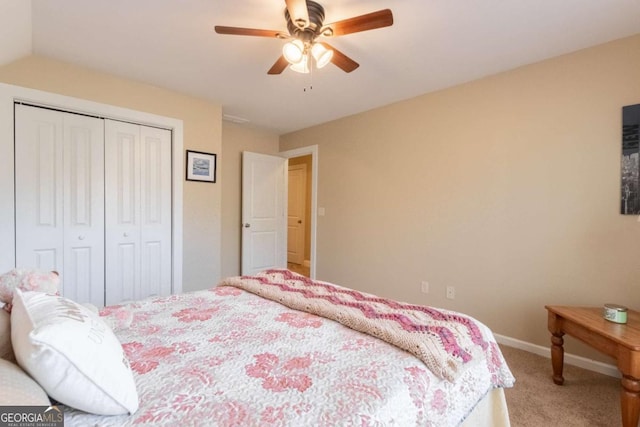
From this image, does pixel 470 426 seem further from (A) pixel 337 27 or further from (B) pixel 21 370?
(A) pixel 337 27

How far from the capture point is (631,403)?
57.6 inches

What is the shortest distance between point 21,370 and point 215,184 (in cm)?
288

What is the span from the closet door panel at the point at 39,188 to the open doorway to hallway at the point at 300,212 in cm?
399

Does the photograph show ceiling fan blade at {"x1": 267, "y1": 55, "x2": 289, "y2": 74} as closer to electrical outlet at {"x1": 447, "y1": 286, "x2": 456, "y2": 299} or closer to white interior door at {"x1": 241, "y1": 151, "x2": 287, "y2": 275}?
white interior door at {"x1": 241, "y1": 151, "x2": 287, "y2": 275}

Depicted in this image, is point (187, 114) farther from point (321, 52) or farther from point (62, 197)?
point (321, 52)

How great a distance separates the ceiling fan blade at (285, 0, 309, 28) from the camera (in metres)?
1.47

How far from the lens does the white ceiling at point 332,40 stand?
1770 millimetres

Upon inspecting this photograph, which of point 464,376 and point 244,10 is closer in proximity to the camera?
point 464,376

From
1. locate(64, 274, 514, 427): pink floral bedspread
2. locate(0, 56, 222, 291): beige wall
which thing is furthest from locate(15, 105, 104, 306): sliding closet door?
locate(64, 274, 514, 427): pink floral bedspread

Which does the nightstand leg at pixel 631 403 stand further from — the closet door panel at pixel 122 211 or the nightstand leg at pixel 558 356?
the closet door panel at pixel 122 211

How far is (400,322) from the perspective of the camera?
130 cm

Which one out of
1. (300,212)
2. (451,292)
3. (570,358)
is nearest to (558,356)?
(570,358)

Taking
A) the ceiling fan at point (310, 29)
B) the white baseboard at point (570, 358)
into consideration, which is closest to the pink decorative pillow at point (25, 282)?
the ceiling fan at point (310, 29)

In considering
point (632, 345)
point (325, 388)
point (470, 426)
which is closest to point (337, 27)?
point (325, 388)
